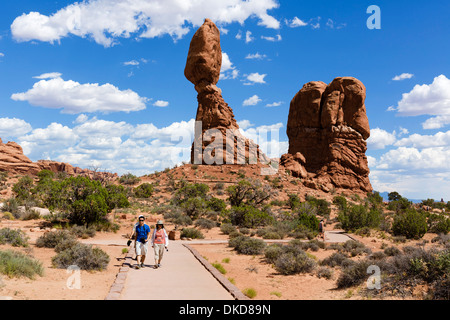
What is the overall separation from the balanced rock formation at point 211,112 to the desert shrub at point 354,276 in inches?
1573

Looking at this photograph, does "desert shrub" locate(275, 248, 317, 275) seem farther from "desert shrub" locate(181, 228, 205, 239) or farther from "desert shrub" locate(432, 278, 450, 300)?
"desert shrub" locate(181, 228, 205, 239)

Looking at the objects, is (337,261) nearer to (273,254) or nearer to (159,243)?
(273,254)

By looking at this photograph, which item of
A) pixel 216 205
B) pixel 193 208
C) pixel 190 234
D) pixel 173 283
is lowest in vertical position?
pixel 190 234

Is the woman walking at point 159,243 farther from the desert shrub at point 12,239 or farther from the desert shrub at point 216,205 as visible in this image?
the desert shrub at point 216,205

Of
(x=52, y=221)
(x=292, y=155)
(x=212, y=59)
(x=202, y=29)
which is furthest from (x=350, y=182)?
(x=52, y=221)

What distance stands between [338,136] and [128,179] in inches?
1251

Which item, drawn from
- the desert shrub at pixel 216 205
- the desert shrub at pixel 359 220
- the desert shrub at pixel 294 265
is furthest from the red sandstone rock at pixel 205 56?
the desert shrub at pixel 294 265

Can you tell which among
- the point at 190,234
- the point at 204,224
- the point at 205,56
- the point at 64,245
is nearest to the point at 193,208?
the point at 204,224

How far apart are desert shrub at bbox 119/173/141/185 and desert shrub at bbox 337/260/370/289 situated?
4136 centimetres

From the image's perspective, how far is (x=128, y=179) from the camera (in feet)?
162

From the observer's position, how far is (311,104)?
2287 inches

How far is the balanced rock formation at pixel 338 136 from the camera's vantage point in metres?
54.9
